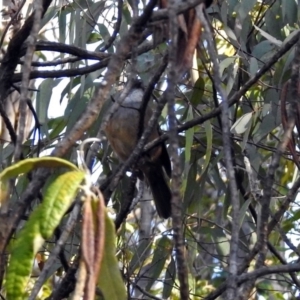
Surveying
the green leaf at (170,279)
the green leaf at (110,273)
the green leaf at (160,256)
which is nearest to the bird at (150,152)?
the green leaf at (160,256)

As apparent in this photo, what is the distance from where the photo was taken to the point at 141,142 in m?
1.39

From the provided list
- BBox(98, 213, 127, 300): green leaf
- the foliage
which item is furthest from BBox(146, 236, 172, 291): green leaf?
BBox(98, 213, 127, 300): green leaf

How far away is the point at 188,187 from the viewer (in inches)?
110

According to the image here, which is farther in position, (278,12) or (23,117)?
(278,12)

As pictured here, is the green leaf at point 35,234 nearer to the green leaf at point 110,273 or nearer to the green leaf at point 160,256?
the green leaf at point 110,273

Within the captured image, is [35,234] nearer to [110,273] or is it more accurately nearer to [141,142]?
[110,273]

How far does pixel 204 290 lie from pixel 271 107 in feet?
11.0

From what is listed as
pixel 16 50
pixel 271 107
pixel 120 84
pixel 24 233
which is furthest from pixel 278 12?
pixel 24 233

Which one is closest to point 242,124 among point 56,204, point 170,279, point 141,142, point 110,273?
point 170,279

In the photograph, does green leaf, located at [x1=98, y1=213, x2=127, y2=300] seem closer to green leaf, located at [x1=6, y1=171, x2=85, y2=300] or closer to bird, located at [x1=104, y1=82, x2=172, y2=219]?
green leaf, located at [x1=6, y1=171, x2=85, y2=300]

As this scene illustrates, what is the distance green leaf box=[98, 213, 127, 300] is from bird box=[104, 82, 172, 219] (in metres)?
2.33

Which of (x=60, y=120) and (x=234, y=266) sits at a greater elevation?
(x=60, y=120)

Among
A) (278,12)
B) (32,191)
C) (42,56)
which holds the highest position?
(42,56)

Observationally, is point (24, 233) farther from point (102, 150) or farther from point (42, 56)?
point (42, 56)
